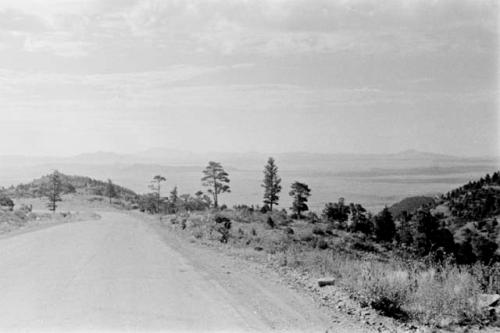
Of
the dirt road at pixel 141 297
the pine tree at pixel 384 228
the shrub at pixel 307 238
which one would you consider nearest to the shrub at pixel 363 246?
the shrub at pixel 307 238

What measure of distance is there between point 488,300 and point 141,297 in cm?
705

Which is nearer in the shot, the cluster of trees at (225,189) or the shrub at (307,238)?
the shrub at (307,238)

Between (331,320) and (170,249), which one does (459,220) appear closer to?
(170,249)

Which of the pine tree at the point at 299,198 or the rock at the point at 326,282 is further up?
the rock at the point at 326,282

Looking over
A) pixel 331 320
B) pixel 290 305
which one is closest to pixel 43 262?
pixel 290 305

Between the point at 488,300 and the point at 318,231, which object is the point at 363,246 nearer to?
the point at 318,231

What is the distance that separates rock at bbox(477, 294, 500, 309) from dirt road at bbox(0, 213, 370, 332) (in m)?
2.87

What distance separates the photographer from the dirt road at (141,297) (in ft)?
27.9

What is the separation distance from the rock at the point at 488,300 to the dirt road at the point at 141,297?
2868mm

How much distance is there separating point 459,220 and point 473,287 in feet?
334

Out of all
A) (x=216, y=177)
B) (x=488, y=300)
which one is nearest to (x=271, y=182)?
(x=216, y=177)

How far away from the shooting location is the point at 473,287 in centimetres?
997

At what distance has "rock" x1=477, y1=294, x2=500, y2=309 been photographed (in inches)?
357

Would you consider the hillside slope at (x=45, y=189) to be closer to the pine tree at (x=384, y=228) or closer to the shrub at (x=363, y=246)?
the pine tree at (x=384, y=228)
